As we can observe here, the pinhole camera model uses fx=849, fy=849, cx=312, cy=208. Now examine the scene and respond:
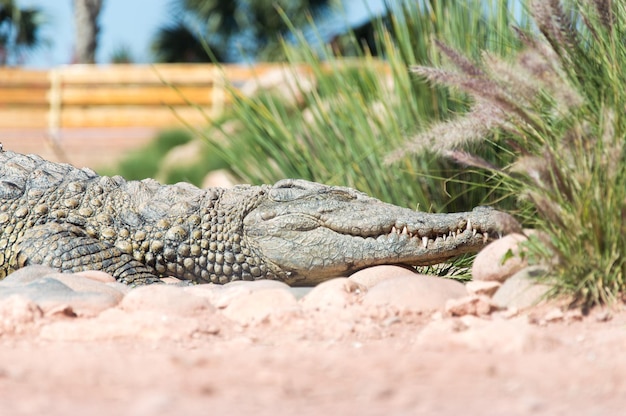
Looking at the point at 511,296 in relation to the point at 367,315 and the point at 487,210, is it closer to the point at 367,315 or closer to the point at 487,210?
the point at 367,315

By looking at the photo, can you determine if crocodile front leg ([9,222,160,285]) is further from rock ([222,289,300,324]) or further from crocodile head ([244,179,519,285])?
rock ([222,289,300,324])

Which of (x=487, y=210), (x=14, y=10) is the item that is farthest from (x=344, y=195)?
(x=14, y=10)

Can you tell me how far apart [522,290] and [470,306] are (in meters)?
0.23

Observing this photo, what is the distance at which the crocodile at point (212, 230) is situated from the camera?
412cm

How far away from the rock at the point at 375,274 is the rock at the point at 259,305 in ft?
2.06

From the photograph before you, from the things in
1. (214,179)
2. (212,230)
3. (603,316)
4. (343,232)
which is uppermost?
(212,230)

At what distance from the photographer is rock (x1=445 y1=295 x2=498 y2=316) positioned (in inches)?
119

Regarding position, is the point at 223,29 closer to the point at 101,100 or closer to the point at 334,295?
the point at 101,100

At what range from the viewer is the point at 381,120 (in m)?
5.89

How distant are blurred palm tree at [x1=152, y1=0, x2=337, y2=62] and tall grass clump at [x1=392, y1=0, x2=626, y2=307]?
1597 cm

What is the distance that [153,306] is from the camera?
10.1 ft

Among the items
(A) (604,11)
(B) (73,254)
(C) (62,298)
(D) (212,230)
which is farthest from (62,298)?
(A) (604,11)

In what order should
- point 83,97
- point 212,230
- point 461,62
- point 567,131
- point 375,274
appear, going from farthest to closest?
point 83,97, point 212,230, point 375,274, point 461,62, point 567,131

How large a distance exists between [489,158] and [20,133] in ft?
41.2
